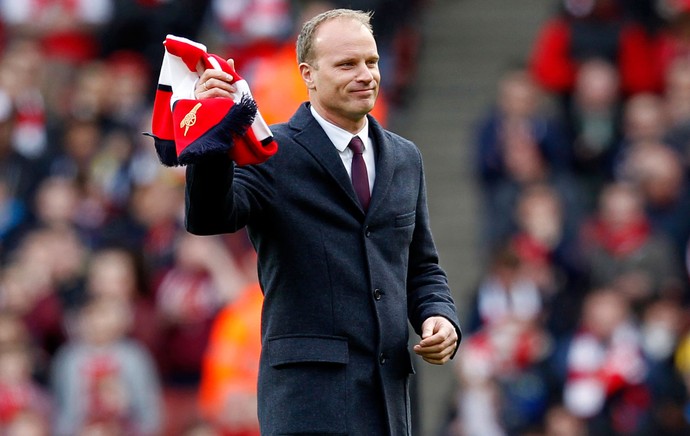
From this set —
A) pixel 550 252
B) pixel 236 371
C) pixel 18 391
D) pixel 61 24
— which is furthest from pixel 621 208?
pixel 61 24

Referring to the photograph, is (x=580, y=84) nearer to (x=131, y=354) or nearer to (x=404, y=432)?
(x=131, y=354)

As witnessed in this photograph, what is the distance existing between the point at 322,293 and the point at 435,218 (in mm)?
7202

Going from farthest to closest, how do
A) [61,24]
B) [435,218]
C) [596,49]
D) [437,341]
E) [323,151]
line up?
[61,24]
[435,218]
[596,49]
[323,151]
[437,341]

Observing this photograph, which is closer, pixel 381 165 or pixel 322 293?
pixel 322 293

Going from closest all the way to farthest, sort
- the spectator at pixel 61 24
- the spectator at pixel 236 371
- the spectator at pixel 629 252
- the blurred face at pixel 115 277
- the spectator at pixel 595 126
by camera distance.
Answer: the spectator at pixel 236 371, the spectator at pixel 629 252, the blurred face at pixel 115 277, the spectator at pixel 595 126, the spectator at pixel 61 24

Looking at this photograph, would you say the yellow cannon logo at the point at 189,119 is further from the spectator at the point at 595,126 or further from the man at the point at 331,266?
the spectator at the point at 595,126

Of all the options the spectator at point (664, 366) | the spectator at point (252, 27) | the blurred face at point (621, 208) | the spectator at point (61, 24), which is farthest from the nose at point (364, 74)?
the spectator at point (61, 24)

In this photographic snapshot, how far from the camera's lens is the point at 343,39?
13.9 ft

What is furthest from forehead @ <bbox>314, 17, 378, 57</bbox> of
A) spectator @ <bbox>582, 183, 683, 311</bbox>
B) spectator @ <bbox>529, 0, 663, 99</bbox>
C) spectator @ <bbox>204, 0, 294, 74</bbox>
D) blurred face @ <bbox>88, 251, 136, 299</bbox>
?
spectator @ <bbox>204, 0, 294, 74</bbox>

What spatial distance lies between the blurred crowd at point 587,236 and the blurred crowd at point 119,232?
1160mm

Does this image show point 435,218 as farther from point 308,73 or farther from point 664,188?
point 308,73

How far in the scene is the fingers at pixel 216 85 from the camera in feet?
13.2

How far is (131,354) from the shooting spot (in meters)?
9.31

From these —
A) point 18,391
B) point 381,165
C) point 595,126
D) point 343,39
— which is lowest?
point 18,391
